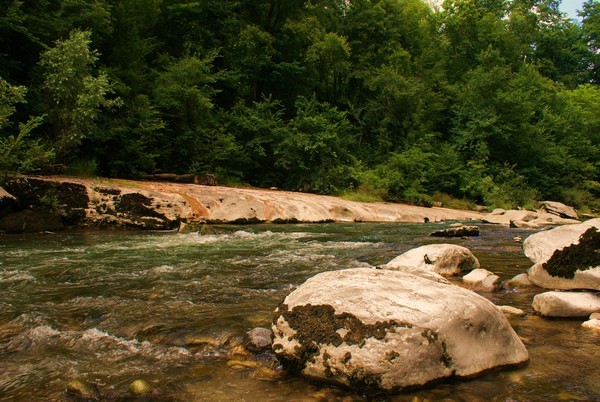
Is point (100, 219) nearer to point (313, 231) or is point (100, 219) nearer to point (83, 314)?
point (313, 231)

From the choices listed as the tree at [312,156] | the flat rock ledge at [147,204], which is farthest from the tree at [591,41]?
the flat rock ledge at [147,204]

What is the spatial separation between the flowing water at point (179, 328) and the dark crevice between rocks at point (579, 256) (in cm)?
54

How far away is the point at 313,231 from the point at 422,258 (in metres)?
5.12

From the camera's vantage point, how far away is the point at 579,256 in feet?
15.5

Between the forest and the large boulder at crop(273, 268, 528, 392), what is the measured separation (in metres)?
9.93

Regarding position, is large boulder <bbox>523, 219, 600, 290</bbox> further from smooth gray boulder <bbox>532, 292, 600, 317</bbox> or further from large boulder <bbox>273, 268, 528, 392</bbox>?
large boulder <bbox>273, 268, 528, 392</bbox>

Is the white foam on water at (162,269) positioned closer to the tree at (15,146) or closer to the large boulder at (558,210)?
the tree at (15,146)

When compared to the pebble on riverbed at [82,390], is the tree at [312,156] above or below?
above

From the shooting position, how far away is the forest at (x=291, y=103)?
1264 centimetres

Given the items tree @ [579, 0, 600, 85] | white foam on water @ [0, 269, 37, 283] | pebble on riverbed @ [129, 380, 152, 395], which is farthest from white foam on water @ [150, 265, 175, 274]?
tree @ [579, 0, 600, 85]

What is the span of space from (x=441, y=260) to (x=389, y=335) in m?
3.78

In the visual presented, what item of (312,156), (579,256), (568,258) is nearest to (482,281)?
(568,258)

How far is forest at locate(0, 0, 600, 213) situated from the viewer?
1264 centimetres

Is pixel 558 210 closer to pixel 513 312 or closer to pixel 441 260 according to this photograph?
pixel 441 260
